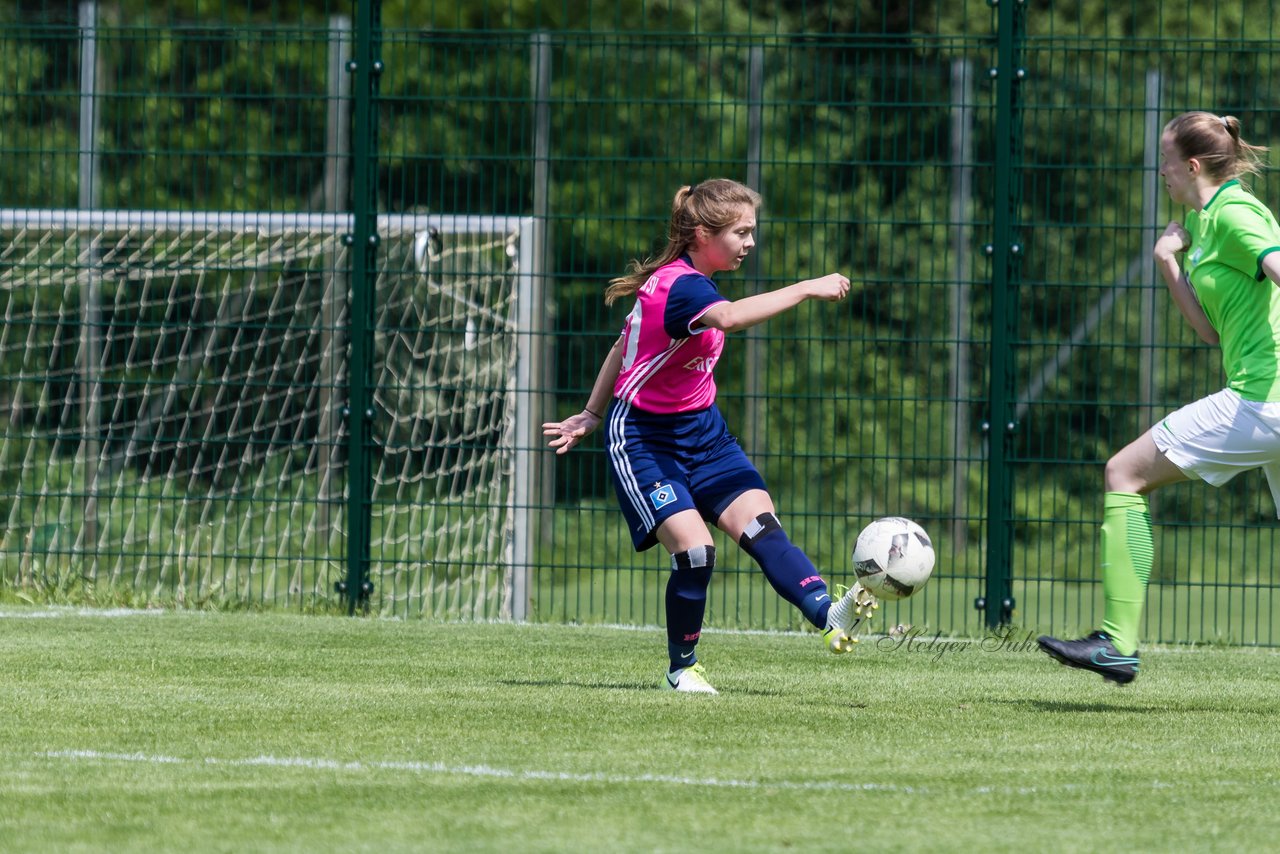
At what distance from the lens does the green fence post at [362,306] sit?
31.6ft

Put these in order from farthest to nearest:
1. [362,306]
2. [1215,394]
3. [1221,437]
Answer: [362,306] < [1215,394] < [1221,437]

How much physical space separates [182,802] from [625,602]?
28.7 ft

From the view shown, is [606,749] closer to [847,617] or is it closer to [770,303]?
[847,617]

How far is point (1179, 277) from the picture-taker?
6.12 m

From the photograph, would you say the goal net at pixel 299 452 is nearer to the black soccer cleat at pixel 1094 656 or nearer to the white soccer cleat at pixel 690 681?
the white soccer cleat at pixel 690 681

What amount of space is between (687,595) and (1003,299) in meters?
3.33

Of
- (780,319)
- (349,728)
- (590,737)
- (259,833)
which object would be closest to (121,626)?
(349,728)

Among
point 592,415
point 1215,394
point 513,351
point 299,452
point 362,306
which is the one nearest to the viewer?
point 1215,394

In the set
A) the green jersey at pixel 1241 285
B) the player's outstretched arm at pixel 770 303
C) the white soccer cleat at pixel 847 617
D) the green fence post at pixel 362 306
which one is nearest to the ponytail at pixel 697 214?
the player's outstretched arm at pixel 770 303

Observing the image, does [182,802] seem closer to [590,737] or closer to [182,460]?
[590,737]

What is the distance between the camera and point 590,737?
5355 mm

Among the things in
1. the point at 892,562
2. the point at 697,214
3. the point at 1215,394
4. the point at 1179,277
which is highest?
the point at 697,214

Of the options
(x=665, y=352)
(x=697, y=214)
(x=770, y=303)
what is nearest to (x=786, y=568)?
(x=665, y=352)

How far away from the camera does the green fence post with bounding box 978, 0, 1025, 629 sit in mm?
9039
